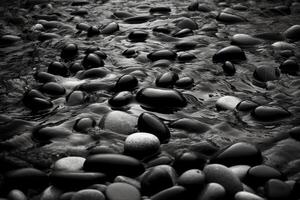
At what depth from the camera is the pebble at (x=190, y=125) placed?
8.04 ft

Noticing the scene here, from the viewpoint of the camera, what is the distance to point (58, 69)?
3.34m

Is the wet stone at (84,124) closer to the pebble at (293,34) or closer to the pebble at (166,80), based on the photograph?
the pebble at (166,80)

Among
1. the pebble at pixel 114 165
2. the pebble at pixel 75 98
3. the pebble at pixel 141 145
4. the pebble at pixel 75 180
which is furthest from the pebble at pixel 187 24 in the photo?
the pebble at pixel 75 180

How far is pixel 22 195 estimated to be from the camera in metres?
1.87

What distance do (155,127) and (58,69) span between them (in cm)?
141

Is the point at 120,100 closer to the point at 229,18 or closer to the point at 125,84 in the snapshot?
the point at 125,84

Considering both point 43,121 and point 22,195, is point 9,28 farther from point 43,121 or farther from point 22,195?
point 22,195

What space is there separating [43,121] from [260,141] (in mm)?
1510

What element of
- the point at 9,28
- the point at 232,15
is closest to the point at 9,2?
the point at 9,28

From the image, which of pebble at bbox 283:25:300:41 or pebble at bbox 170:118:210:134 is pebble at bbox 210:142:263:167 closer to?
pebble at bbox 170:118:210:134

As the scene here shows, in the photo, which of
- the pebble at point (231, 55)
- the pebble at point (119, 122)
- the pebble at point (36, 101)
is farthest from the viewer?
the pebble at point (231, 55)

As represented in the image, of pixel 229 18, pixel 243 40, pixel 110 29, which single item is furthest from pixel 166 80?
pixel 229 18

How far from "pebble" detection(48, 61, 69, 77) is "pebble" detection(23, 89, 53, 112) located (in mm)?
526

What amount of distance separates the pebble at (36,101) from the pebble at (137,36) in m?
1.62
